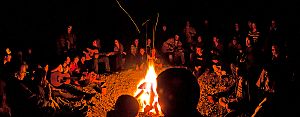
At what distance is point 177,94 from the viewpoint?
2.56 meters

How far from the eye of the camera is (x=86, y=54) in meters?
14.6

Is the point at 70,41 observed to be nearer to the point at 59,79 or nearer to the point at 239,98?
the point at 59,79

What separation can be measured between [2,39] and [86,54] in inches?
161

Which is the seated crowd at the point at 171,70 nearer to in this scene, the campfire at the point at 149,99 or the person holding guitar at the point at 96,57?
the person holding guitar at the point at 96,57

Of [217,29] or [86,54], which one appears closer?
[86,54]

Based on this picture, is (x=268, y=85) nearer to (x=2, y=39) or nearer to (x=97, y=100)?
(x=97, y=100)

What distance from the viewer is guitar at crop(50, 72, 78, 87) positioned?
11.3 meters

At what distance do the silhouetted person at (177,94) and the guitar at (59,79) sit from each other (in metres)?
9.05

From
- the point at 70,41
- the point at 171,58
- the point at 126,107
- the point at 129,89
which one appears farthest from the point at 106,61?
Result: the point at 126,107

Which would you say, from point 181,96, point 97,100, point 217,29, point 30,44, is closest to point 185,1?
point 217,29

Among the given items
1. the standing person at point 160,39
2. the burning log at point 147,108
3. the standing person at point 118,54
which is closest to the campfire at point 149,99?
the burning log at point 147,108

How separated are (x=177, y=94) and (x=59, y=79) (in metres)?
9.42

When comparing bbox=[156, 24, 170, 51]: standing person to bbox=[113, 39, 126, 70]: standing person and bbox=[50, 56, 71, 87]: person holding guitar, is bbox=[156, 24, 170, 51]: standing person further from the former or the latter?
bbox=[50, 56, 71, 87]: person holding guitar

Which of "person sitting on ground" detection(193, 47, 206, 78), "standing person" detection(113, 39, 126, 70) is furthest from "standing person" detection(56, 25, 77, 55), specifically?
"person sitting on ground" detection(193, 47, 206, 78)
